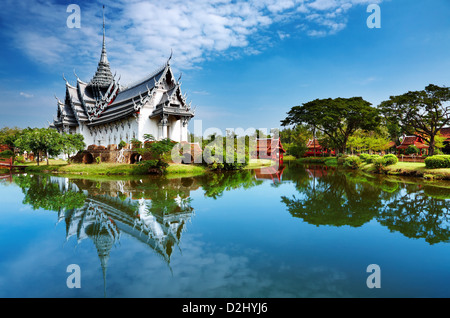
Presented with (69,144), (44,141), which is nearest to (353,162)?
(69,144)

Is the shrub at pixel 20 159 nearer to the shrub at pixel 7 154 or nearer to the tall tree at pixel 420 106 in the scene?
the shrub at pixel 7 154

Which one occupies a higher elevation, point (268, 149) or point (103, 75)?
point (103, 75)

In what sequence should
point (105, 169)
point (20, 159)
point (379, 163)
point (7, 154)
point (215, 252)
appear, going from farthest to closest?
1. point (20, 159)
2. point (7, 154)
3. point (105, 169)
4. point (379, 163)
5. point (215, 252)

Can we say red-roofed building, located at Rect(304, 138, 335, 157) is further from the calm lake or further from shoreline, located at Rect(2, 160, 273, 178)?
the calm lake

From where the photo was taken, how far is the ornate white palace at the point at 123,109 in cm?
2444

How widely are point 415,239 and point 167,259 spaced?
5041mm

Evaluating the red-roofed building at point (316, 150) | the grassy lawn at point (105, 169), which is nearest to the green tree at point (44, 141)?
the grassy lawn at point (105, 169)

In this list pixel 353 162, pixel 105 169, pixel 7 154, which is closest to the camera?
pixel 105 169

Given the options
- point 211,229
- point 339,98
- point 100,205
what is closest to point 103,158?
point 100,205

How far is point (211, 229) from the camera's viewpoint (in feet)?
19.2

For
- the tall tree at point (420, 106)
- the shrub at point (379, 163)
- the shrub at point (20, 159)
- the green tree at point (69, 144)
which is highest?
the tall tree at point (420, 106)

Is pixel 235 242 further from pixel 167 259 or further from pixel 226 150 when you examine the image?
pixel 226 150

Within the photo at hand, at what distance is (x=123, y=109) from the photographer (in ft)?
88.6

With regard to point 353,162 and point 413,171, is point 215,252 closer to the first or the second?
point 413,171
